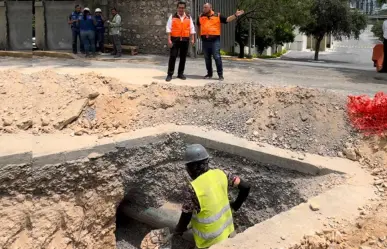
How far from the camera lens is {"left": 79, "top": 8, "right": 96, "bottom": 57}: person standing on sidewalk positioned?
1317cm

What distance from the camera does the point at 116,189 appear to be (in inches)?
248

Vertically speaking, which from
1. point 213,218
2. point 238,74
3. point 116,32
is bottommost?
point 213,218

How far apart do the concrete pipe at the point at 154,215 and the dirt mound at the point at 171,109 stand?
54.2 inches

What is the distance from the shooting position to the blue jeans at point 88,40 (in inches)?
530

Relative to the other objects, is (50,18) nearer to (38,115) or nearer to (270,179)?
(38,115)

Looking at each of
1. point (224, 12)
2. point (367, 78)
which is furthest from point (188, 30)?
point (224, 12)

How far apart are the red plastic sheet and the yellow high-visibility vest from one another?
265 centimetres

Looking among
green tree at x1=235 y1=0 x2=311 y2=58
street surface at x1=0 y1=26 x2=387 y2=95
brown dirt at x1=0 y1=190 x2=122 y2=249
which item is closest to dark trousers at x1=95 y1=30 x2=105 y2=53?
street surface at x1=0 y1=26 x2=387 y2=95

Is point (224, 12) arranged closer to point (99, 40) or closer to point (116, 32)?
point (116, 32)

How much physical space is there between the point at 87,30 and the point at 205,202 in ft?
35.5

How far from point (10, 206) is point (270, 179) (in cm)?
349

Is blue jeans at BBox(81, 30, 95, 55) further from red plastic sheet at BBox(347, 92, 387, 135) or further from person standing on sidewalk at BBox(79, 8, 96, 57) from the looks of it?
red plastic sheet at BBox(347, 92, 387, 135)

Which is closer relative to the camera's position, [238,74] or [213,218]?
[213,218]

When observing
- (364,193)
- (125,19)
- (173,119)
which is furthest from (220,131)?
(125,19)
